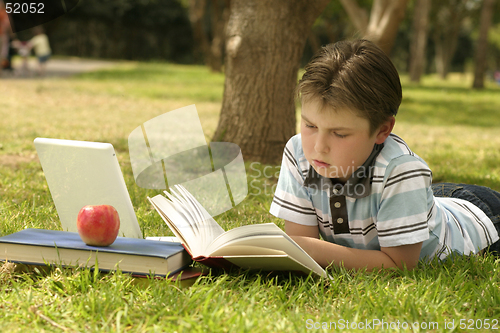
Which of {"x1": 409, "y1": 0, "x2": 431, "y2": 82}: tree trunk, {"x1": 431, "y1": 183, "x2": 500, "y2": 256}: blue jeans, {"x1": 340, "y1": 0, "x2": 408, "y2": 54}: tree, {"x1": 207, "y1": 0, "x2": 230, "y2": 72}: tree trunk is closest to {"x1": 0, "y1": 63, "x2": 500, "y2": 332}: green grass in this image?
{"x1": 431, "y1": 183, "x2": 500, "y2": 256}: blue jeans

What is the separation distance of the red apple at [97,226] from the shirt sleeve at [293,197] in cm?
68

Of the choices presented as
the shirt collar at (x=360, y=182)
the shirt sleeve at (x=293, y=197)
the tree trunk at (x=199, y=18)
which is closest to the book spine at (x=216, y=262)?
the shirt sleeve at (x=293, y=197)

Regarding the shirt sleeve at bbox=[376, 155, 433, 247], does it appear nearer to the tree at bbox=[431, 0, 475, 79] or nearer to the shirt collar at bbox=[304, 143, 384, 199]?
the shirt collar at bbox=[304, 143, 384, 199]

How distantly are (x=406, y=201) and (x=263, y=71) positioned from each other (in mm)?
2720

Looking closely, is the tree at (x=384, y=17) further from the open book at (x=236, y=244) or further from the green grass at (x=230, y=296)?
the open book at (x=236, y=244)

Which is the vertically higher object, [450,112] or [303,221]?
[303,221]

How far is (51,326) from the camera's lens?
1.52 meters

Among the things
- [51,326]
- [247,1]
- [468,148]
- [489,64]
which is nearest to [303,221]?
[51,326]

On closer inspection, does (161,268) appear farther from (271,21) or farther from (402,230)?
(271,21)

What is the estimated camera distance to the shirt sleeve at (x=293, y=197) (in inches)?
83.3

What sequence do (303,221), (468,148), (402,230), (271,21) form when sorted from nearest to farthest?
(402,230) → (303,221) → (271,21) → (468,148)

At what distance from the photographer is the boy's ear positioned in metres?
1.88

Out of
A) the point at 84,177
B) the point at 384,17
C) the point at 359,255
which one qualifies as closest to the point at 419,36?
the point at 384,17

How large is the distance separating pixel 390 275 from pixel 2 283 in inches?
56.3
